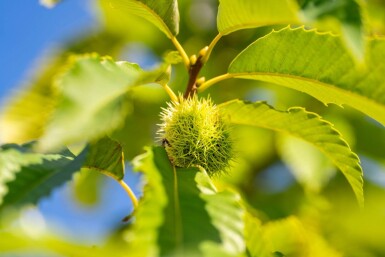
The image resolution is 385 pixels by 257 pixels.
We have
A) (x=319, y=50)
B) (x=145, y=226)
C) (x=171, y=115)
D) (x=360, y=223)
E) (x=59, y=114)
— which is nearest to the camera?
(x=59, y=114)

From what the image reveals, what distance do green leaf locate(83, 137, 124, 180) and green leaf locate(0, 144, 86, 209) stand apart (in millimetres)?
81

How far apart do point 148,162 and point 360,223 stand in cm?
195

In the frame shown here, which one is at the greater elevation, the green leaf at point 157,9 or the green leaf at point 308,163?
the green leaf at point 308,163

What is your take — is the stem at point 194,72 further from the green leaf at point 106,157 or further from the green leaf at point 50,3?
the green leaf at point 50,3

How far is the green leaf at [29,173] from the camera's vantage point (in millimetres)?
829

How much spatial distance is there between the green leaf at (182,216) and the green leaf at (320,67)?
279 mm

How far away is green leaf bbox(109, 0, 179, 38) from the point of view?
110 centimetres

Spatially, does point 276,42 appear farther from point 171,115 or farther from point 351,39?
point 351,39

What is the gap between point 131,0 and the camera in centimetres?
109

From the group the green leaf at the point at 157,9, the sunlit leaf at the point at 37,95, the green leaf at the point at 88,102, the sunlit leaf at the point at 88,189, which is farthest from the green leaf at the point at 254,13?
the sunlit leaf at the point at 88,189

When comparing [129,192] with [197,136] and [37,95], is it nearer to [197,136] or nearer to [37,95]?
[197,136]

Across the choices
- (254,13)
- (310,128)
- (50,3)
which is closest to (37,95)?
(50,3)

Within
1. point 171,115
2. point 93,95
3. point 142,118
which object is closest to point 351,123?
point 142,118

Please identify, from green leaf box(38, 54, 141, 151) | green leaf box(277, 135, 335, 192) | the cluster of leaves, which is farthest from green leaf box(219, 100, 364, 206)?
green leaf box(277, 135, 335, 192)
